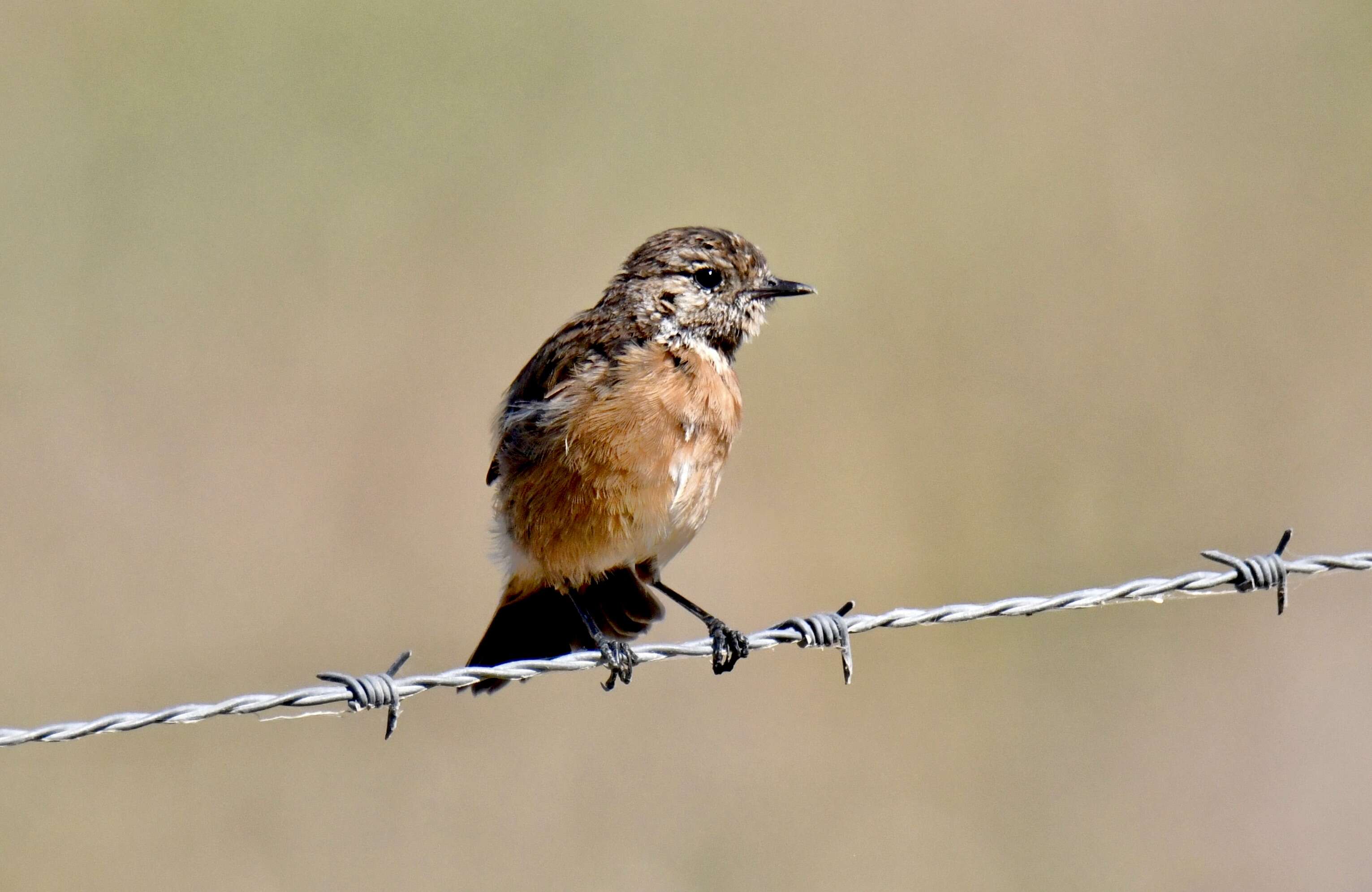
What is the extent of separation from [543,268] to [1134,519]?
13.0 ft

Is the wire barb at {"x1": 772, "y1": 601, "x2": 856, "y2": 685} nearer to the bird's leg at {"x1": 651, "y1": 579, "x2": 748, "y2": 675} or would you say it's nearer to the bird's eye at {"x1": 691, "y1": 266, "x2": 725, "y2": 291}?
the bird's leg at {"x1": 651, "y1": 579, "x2": 748, "y2": 675}

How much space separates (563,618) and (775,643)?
6.07 feet

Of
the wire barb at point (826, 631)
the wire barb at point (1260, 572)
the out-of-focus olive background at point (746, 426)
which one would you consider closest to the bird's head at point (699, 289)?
the out-of-focus olive background at point (746, 426)

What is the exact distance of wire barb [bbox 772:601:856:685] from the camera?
404 cm

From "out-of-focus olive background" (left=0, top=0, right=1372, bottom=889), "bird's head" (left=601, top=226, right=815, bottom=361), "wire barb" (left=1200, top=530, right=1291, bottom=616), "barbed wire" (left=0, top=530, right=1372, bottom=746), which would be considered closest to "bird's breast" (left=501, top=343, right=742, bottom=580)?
"bird's head" (left=601, top=226, right=815, bottom=361)

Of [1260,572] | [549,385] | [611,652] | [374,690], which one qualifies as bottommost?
[374,690]

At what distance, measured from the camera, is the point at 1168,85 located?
34.3 ft

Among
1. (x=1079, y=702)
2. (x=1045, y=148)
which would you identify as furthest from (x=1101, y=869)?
(x=1045, y=148)

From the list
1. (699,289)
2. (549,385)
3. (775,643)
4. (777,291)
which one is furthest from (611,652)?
(777,291)

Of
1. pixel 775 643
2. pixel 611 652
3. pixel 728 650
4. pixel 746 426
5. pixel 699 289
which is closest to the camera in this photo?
pixel 775 643

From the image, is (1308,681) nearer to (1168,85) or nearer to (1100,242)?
(1100,242)

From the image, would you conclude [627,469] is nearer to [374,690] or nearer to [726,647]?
[726,647]

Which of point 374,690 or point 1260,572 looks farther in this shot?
point 1260,572

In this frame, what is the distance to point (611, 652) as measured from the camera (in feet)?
15.4
